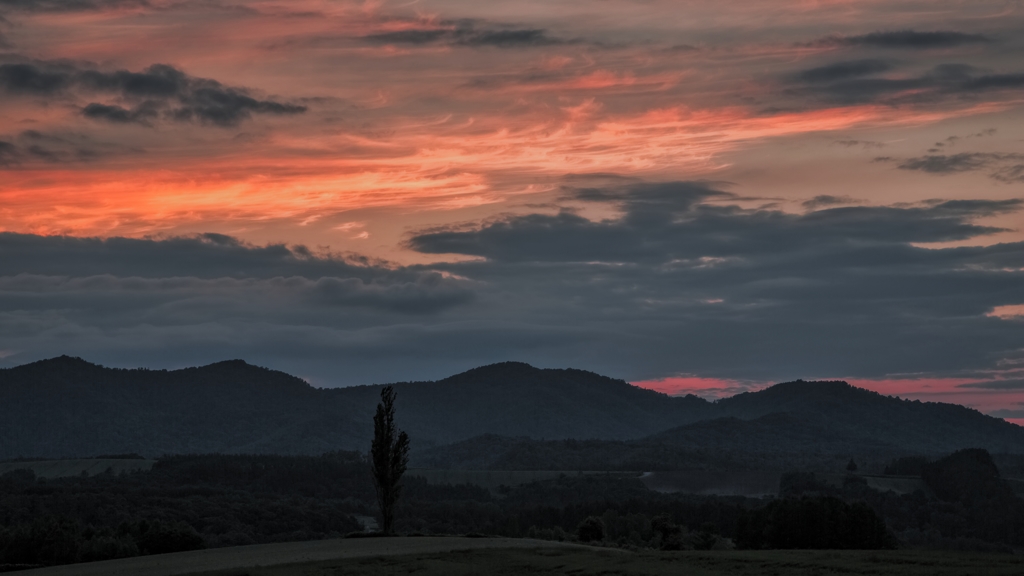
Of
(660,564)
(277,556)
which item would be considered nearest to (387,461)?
(277,556)

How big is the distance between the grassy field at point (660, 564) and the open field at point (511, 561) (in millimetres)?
55

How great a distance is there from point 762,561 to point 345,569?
27.0 m

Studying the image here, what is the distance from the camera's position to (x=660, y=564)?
2648 inches

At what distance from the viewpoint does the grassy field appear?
5706 centimetres

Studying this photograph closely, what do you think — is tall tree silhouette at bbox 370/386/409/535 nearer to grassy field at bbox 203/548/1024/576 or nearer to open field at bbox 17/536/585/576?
open field at bbox 17/536/585/576

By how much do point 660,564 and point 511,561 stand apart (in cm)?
1102

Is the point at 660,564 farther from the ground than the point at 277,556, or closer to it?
farther from the ground

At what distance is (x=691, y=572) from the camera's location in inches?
2456

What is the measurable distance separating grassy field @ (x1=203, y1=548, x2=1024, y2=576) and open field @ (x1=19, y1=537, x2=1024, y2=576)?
0.05m

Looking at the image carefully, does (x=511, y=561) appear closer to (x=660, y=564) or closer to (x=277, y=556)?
(x=660, y=564)

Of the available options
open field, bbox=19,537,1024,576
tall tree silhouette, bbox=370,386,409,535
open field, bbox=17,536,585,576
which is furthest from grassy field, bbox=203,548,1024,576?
tall tree silhouette, bbox=370,386,409,535

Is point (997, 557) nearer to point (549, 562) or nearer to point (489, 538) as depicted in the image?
point (549, 562)

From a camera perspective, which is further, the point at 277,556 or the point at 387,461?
the point at 387,461

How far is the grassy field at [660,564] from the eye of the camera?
5706 centimetres
